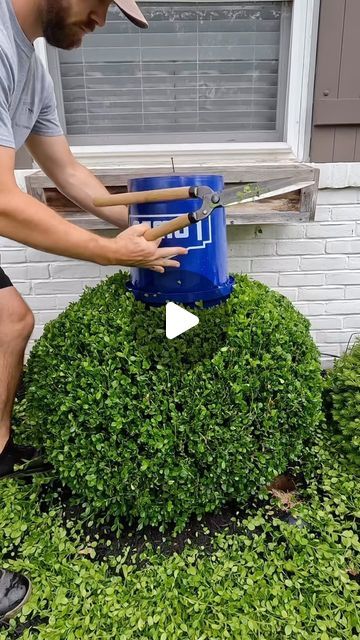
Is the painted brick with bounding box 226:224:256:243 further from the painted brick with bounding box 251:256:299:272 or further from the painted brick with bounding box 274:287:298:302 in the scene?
the painted brick with bounding box 274:287:298:302

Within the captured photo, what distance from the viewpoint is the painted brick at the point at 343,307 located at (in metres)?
2.82

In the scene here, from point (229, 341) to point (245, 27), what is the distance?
1782mm

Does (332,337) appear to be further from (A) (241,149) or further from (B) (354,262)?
(A) (241,149)

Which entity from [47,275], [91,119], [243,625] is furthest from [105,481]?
[91,119]

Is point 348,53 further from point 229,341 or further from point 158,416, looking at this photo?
point 158,416

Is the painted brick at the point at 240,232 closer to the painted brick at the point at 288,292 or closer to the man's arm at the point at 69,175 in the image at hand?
the painted brick at the point at 288,292

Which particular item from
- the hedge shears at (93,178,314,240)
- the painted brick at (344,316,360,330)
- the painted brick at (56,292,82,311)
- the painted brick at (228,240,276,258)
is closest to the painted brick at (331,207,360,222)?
the painted brick at (228,240,276,258)

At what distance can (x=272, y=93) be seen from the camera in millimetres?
2594

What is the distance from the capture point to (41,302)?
273 centimetres

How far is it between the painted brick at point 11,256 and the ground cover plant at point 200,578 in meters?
1.24

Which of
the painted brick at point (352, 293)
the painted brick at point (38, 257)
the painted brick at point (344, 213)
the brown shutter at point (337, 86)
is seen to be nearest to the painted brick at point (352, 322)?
the painted brick at point (352, 293)

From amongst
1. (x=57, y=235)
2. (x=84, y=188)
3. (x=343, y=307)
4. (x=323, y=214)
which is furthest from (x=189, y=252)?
(x=343, y=307)

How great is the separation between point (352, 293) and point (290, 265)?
42 centimetres

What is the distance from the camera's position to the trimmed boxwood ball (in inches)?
65.7
